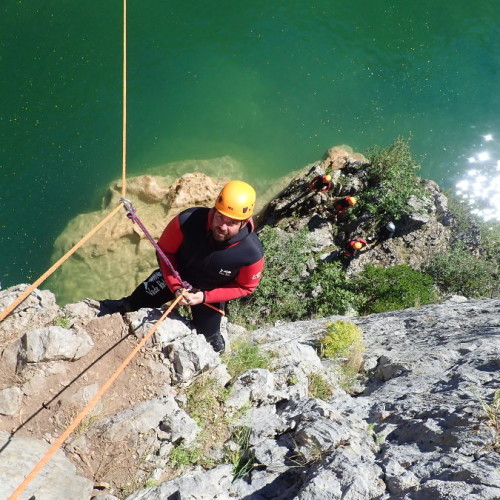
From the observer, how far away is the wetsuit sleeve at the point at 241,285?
15.4 feet

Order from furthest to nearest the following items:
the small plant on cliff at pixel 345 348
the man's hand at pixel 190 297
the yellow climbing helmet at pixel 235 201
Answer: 1. the small plant on cliff at pixel 345 348
2. the man's hand at pixel 190 297
3. the yellow climbing helmet at pixel 235 201

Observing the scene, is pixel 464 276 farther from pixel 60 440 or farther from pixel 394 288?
pixel 60 440

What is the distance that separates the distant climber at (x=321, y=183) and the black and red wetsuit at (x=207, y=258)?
6.51 metres

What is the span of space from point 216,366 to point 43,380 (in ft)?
5.71

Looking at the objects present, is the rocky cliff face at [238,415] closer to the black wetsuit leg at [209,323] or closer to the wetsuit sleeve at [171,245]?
the black wetsuit leg at [209,323]

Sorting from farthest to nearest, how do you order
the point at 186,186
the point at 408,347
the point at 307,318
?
the point at 186,186, the point at 307,318, the point at 408,347

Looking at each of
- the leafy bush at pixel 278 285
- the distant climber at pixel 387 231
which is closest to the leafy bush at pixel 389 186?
the distant climber at pixel 387 231

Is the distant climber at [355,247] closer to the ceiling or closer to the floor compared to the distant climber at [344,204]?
closer to the floor

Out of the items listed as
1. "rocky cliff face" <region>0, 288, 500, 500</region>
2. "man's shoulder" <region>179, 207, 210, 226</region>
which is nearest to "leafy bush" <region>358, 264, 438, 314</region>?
"rocky cliff face" <region>0, 288, 500, 500</region>

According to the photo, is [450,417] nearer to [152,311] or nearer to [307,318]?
[152,311]

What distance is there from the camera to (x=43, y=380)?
4.34m

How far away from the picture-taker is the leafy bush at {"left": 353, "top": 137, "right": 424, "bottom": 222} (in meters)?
10.5

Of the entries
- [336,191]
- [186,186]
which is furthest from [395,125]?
[186,186]

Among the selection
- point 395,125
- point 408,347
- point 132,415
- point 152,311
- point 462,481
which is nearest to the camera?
point 462,481
